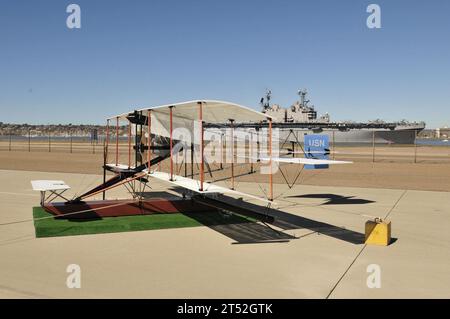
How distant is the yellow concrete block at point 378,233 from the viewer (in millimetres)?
9021

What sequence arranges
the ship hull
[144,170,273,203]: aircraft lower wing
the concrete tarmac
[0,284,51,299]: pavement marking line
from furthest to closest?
the ship hull
[144,170,273,203]: aircraft lower wing
the concrete tarmac
[0,284,51,299]: pavement marking line

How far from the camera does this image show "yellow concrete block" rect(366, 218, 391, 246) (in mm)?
9021

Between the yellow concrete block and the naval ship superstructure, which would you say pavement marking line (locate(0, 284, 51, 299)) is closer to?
the yellow concrete block

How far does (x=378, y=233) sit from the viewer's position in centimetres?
909

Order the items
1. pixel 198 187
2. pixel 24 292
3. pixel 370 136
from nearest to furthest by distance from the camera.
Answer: pixel 24 292 < pixel 198 187 < pixel 370 136

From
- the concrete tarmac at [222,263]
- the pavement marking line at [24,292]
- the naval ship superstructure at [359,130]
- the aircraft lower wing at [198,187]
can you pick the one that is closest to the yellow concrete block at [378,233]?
the concrete tarmac at [222,263]

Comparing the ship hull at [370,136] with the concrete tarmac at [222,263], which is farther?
the ship hull at [370,136]

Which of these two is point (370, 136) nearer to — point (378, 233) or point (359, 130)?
point (359, 130)

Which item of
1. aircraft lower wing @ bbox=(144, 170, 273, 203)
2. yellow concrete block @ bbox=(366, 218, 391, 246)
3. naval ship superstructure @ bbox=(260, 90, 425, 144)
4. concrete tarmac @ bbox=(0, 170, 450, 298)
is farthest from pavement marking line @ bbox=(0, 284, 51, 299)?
naval ship superstructure @ bbox=(260, 90, 425, 144)

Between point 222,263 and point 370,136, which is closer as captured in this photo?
point 222,263

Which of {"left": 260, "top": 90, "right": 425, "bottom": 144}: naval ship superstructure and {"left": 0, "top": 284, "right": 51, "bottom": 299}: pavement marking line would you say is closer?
{"left": 0, "top": 284, "right": 51, "bottom": 299}: pavement marking line

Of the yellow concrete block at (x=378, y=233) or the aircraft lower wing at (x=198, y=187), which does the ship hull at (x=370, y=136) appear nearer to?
the aircraft lower wing at (x=198, y=187)

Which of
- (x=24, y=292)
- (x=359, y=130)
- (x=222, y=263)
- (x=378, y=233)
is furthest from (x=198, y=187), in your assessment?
(x=359, y=130)

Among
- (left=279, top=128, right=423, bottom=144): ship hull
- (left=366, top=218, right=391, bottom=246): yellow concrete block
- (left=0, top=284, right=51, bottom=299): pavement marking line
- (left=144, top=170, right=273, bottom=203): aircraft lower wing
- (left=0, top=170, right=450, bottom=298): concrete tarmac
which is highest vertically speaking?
(left=279, top=128, right=423, bottom=144): ship hull
